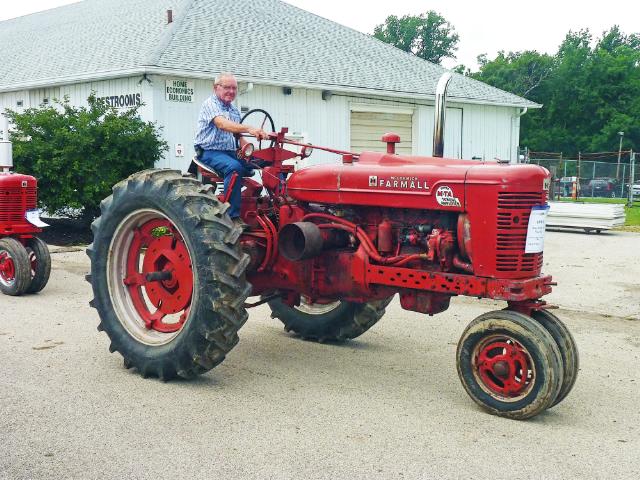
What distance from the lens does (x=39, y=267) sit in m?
8.91

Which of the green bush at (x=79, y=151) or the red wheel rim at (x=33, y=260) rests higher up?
the green bush at (x=79, y=151)

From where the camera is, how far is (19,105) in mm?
19328

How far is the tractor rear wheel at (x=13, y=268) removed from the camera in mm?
8680

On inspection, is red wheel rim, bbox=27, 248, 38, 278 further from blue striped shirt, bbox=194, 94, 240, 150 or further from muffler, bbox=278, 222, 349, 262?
muffler, bbox=278, 222, 349, 262

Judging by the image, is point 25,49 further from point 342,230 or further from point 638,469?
point 638,469

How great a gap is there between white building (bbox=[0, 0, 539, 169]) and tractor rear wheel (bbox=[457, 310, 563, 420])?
11969mm

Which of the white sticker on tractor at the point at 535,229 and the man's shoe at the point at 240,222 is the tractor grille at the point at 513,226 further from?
the man's shoe at the point at 240,222

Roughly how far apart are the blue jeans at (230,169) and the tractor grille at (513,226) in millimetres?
2042

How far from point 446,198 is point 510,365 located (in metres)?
1.10

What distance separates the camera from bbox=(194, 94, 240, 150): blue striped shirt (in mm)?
6098

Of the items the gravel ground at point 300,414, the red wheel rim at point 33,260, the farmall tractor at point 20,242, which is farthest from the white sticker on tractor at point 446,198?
the red wheel rim at point 33,260

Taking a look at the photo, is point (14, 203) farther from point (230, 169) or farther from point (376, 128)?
point (376, 128)

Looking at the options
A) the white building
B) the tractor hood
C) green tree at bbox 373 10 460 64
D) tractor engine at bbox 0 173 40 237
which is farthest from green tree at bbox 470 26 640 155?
the tractor hood

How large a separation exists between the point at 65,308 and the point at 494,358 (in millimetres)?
4950
